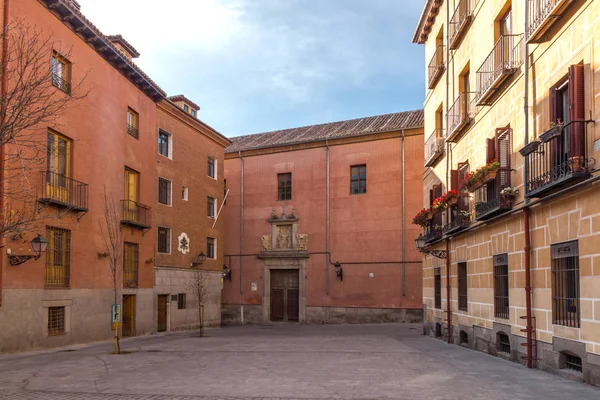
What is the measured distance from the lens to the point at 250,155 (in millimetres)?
35688

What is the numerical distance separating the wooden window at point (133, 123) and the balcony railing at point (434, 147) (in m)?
11.4

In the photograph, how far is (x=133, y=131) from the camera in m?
23.8

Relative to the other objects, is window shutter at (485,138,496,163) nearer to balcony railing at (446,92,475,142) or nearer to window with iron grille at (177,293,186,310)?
balcony railing at (446,92,475,142)

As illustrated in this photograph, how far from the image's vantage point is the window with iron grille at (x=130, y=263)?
22.9m

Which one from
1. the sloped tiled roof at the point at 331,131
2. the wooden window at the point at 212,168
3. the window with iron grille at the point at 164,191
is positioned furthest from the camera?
the sloped tiled roof at the point at 331,131

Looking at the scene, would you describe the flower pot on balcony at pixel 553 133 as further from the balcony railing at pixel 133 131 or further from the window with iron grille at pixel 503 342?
the balcony railing at pixel 133 131

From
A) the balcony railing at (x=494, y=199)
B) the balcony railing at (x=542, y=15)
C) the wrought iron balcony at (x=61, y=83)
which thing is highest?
the wrought iron balcony at (x=61, y=83)

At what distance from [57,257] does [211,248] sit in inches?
519

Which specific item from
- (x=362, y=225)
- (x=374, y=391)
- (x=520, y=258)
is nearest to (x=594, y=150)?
(x=520, y=258)

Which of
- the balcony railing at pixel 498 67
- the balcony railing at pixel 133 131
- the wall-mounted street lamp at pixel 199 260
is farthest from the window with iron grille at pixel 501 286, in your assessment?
the wall-mounted street lamp at pixel 199 260

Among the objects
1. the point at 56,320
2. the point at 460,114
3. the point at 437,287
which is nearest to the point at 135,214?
the point at 56,320

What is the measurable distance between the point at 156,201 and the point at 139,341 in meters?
6.59

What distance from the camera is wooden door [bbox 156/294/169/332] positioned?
25.8 metres

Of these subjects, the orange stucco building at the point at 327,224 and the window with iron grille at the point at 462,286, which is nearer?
the window with iron grille at the point at 462,286
